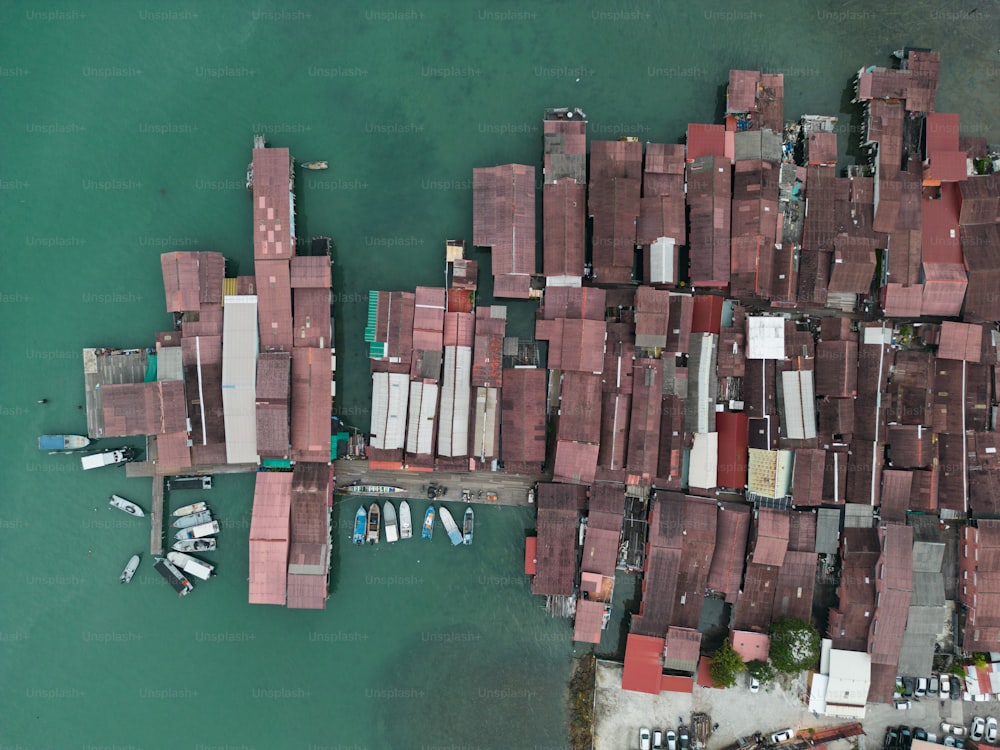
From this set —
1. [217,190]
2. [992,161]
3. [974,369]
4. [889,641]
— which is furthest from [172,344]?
[992,161]

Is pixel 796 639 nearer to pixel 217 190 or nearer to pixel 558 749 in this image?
pixel 558 749

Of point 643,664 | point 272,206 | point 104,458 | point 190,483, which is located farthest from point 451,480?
point 104,458

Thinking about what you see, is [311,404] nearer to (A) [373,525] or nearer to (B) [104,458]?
(A) [373,525]

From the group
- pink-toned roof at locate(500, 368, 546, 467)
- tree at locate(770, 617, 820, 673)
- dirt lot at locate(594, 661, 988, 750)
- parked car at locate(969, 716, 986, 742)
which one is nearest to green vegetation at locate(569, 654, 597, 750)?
dirt lot at locate(594, 661, 988, 750)

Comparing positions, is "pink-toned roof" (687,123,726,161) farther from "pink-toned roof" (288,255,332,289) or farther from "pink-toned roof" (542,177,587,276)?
"pink-toned roof" (288,255,332,289)

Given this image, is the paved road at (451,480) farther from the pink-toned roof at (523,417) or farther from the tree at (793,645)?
the tree at (793,645)

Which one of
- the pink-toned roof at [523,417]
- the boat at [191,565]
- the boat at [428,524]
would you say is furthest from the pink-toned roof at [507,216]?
the boat at [191,565]
